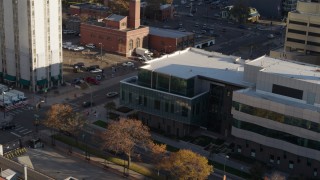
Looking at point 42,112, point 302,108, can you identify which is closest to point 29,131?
point 42,112

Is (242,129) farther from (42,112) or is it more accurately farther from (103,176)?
(42,112)

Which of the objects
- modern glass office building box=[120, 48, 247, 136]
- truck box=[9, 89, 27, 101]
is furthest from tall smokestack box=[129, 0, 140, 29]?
truck box=[9, 89, 27, 101]

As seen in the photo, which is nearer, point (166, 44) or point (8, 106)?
point (8, 106)

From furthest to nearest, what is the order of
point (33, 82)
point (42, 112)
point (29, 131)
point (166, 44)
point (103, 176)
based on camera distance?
1. point (166, 44)
2. point (33, 82)
3. point (42, 112)
4. point (29, 131)
5. point (103, 176)

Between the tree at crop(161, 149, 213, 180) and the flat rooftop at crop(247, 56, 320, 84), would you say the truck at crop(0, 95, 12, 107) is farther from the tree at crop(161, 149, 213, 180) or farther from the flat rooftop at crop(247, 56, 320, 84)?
the flat rooftop at crop(247, 56, 320, 84)

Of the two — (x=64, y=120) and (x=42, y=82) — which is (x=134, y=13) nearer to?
(x=42, y=82)
